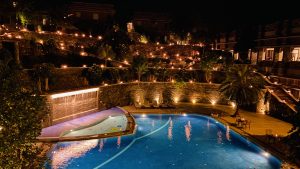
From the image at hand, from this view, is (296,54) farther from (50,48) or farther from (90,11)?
(90,11)

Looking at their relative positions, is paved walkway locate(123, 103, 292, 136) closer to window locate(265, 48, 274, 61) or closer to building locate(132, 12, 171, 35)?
window locate(265, 48, 274, 61)

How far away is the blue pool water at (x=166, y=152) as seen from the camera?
1526 centimetres

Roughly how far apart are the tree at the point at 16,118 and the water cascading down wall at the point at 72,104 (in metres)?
12.4

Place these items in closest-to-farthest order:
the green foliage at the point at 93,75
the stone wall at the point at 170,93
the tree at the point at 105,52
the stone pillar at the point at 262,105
Answer: the stone pillar at the point at 262,105
the green foliage at the point at 93,75
the stone wall at the point at 170,93
the tree at the point at 105,52

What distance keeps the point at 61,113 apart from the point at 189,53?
967 inches

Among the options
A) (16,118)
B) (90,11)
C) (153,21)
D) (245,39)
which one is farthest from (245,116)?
(153,21)

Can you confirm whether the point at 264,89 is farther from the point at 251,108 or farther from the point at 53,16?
the point at 53,16

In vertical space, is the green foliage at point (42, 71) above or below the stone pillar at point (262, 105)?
above

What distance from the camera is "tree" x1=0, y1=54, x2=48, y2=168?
252 inches

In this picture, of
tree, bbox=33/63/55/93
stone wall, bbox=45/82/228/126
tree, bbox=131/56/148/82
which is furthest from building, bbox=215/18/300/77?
tree, bbox=33/63/55/93

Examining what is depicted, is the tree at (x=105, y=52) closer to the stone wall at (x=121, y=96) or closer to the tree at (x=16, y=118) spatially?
the stone wall at (x=121, y=96)

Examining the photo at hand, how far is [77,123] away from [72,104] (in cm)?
187

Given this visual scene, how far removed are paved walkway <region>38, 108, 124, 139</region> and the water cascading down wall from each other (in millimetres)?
524

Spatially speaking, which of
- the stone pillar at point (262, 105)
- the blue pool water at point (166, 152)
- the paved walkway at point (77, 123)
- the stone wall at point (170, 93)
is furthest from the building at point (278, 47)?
the paved walkway at point (77, 123)
